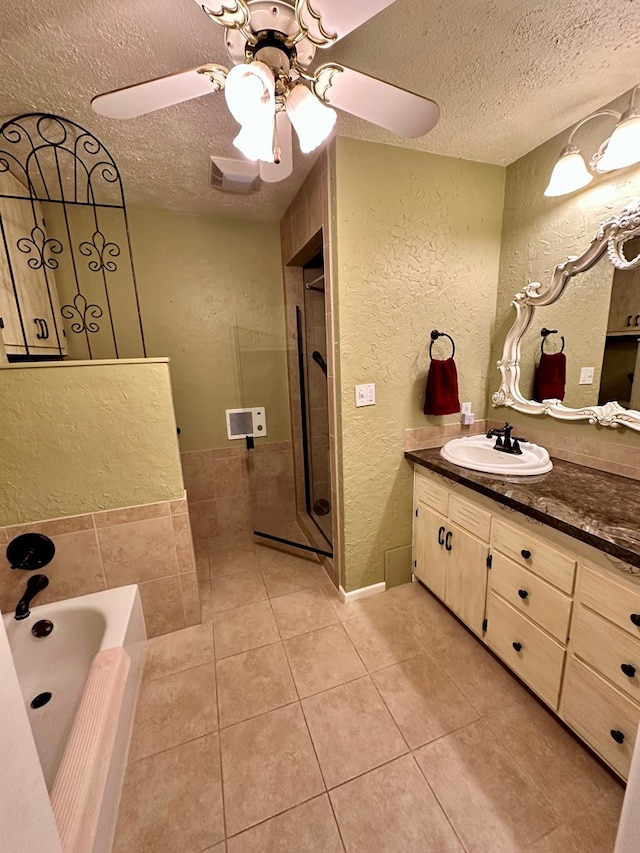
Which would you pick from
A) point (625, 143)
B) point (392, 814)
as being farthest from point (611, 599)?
point (625, 143)

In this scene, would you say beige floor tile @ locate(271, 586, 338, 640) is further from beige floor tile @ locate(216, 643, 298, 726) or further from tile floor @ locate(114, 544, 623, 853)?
beige floor tile @ locate(216, 643, 298, 726)

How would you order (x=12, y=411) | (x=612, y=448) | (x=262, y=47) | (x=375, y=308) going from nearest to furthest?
(x=262, y=47) < (x=12, y=411) < (x=612, y=448) < (x=375, y=308)

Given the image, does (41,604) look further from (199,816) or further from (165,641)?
(199,816)

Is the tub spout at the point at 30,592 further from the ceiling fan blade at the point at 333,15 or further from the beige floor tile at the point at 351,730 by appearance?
the ceiling fan blade at the point at 333,15

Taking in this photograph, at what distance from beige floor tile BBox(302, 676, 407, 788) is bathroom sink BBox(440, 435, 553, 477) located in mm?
1114

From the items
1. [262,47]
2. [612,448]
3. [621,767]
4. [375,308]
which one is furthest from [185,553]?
[612,448]

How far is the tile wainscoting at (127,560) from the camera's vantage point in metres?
1.49

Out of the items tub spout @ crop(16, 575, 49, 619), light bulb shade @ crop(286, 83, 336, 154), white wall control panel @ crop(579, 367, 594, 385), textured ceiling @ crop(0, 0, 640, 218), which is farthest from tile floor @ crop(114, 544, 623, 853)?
textured ceiling @ crop(0, 0, 640, 218)

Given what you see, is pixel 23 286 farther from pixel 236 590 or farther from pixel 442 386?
pixel 442 386

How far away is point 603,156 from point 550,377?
94 centimetres

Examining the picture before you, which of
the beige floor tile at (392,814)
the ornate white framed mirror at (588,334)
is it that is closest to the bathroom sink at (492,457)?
the ornate white framed mirror at (588,334)

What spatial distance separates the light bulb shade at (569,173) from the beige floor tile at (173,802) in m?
2.73

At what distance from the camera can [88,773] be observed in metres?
0.93

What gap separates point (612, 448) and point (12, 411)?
2.63 metres
